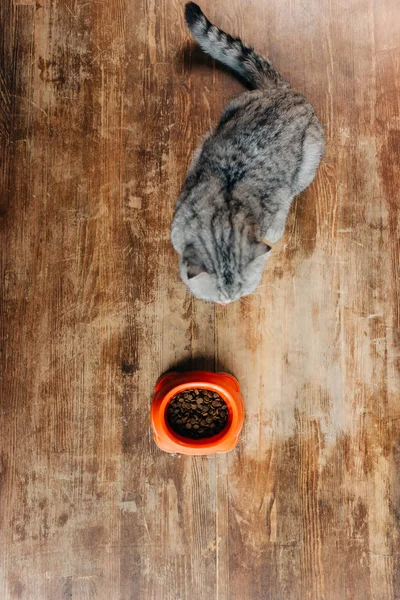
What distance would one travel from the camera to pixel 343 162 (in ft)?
5.98

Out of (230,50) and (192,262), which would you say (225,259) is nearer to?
(192,262)

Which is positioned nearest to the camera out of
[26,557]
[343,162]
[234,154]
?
[234,154]

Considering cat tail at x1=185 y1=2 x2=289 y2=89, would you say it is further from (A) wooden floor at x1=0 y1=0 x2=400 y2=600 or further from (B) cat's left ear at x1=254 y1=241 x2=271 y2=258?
(B) cat's left ear at x1=254 y1=241 x2=271 y2=258

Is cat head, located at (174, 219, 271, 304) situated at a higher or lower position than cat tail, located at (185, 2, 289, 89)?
lower

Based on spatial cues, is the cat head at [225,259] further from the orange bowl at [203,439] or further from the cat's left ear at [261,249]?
the orange bowl at [203,439]

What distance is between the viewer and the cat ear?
1.40 m

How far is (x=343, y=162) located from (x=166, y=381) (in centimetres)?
115

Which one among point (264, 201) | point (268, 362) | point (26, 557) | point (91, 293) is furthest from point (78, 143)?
point (26, 557)

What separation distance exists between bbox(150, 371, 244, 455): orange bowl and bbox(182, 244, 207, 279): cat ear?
0.44 m

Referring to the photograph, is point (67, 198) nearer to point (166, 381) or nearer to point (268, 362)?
point (166, 381)

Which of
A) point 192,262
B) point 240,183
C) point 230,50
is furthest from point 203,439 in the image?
point 230,50

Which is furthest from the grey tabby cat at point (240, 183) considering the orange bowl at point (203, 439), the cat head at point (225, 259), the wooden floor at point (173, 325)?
the orange bowl at point (203, 439)

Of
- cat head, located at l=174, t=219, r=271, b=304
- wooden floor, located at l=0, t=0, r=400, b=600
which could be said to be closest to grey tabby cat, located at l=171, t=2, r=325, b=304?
cat head, located at l=174, t=219, r=271, b=304

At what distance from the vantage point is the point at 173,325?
1777 millimetres
